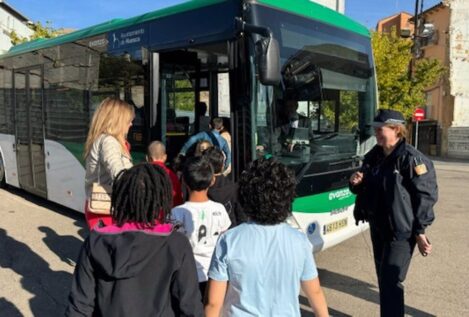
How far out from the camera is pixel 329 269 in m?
5.61

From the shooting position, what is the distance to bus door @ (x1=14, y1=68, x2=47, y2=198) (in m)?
8.30

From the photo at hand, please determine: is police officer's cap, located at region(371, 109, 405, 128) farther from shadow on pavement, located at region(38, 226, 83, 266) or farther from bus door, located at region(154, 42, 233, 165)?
shadow on pavement, located at region(38, 226, 83, 266)

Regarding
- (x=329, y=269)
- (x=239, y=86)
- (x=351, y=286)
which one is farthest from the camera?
(x=329, y=269)

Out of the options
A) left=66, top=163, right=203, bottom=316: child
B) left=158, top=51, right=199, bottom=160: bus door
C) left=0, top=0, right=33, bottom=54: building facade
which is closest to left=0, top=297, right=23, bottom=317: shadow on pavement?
left=158, top=51, right=199, bottom=160: bus door

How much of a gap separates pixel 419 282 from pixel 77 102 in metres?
5.25

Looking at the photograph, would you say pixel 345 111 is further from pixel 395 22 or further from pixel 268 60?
pixel 395 22

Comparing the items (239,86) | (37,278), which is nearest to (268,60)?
(239,86)

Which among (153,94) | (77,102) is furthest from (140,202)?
(77,102)

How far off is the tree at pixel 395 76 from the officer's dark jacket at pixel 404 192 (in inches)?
760

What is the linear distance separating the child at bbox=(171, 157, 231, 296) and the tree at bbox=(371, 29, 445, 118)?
19878 millimetres

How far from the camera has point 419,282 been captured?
521 cm

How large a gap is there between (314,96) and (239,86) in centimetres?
98

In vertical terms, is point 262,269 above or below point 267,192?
below

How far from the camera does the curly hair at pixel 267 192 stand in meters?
2.15
